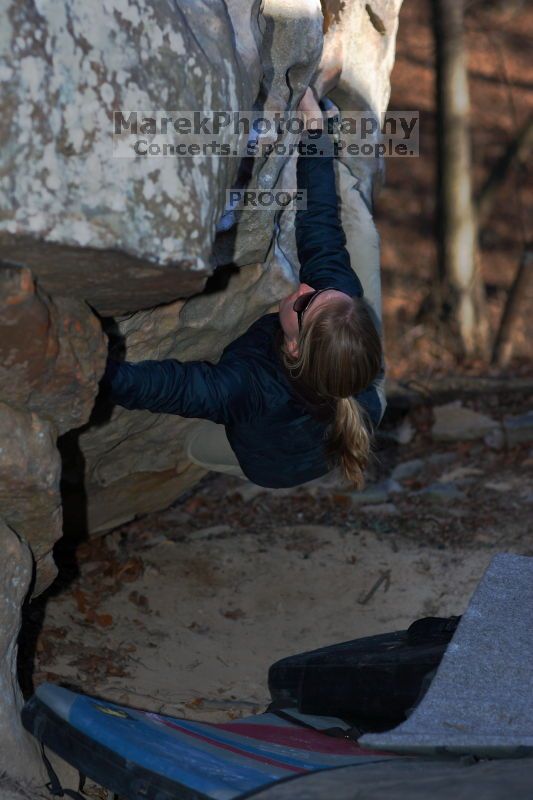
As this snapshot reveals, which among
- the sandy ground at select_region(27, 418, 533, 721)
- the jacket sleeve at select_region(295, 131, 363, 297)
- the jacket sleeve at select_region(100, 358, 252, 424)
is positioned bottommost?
the sandy ground at select_region(27, 418, 533, 721)

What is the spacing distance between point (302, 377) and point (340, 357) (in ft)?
0.73

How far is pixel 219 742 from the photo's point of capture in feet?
10.9

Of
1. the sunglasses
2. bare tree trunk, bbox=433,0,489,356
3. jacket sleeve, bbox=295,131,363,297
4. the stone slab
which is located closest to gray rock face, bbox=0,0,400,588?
jacket sleeve, bbox=295,131,363,297

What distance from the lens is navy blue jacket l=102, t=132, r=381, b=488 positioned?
12.5ft

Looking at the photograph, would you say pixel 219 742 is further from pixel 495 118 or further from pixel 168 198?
pixel 495 118

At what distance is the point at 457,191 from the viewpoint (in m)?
11.7

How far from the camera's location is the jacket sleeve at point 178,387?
3.74m

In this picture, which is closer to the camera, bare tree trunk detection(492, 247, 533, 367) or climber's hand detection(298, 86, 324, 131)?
climber's hand detection(298, 86, 324, 131)

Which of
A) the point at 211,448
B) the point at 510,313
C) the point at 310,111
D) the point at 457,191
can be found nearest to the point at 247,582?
the point at 211,448

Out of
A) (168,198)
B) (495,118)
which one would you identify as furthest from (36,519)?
(495,118)

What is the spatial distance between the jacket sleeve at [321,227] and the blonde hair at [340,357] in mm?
372

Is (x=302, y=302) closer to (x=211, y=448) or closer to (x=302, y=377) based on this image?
(x=302, y=377)

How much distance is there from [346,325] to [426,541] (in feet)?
10.3

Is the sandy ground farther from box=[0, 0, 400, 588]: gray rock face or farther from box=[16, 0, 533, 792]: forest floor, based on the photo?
box=[0, 0, 400, 588]: gray rock face
